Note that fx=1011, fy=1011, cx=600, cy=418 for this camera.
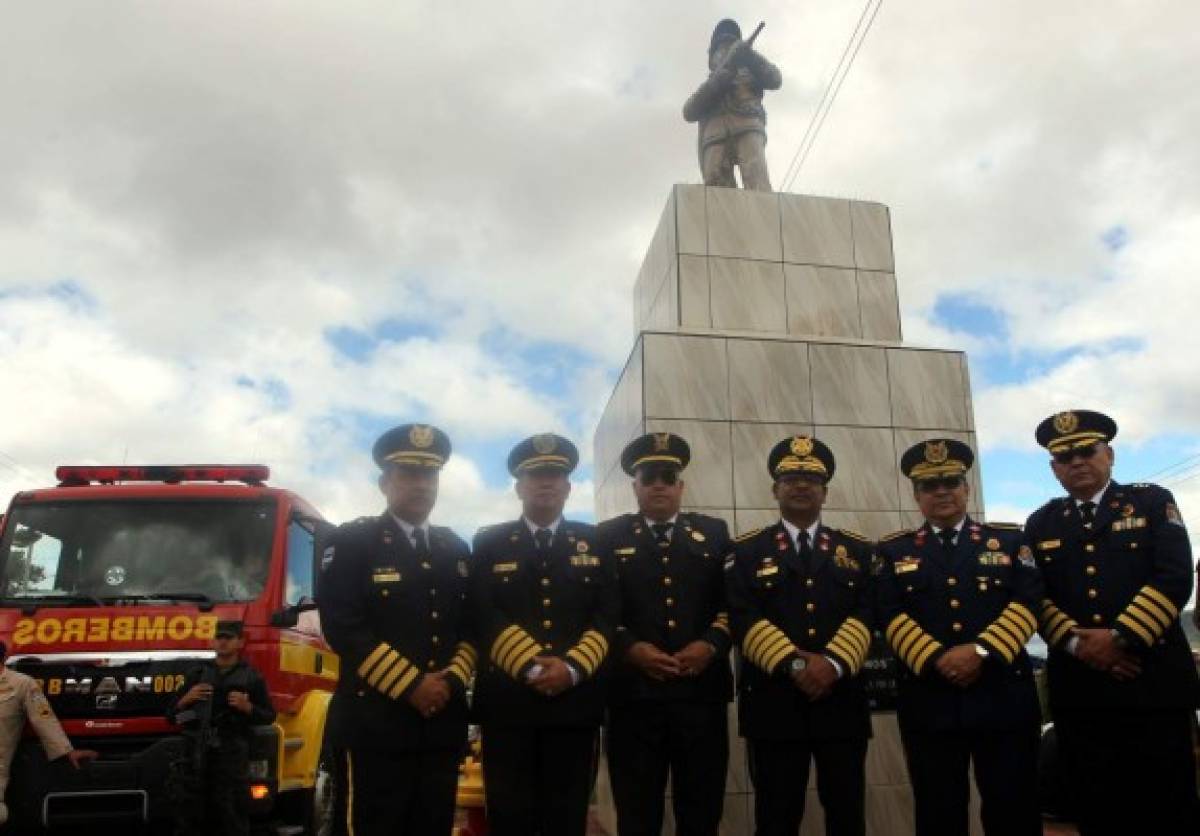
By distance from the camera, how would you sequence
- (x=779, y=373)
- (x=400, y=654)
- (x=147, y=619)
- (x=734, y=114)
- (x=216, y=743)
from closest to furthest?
(x=400, y=654) < (x=216, y=743) < (x=147, y=619) < (x=779, y=373) < (x=734, y=114)

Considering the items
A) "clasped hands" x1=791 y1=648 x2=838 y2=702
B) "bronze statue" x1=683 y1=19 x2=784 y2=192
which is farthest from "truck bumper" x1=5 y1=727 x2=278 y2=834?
"bronze statue" x1=683 y1=19 x2=784 y2=192

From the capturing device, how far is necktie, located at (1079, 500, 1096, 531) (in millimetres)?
4086

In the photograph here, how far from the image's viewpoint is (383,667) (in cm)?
364

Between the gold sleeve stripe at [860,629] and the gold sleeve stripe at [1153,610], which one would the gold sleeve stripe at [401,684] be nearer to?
the gold sleeve stripe at [860,629]

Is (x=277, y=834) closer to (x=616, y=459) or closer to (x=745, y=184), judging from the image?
(x=616, y=459)

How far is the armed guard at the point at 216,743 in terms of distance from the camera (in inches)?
195

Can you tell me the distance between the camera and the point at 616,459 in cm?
736

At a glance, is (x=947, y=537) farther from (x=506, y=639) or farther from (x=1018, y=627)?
(x=506, y=639)

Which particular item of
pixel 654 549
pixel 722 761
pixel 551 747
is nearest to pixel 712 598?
pixel 654 549

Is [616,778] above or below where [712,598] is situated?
below

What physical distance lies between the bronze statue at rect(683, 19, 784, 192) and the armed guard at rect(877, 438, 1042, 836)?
5405 millimetres

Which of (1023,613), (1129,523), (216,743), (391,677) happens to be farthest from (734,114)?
(391,677)

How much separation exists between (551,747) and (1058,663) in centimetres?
207

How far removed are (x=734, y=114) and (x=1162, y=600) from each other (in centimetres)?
647
